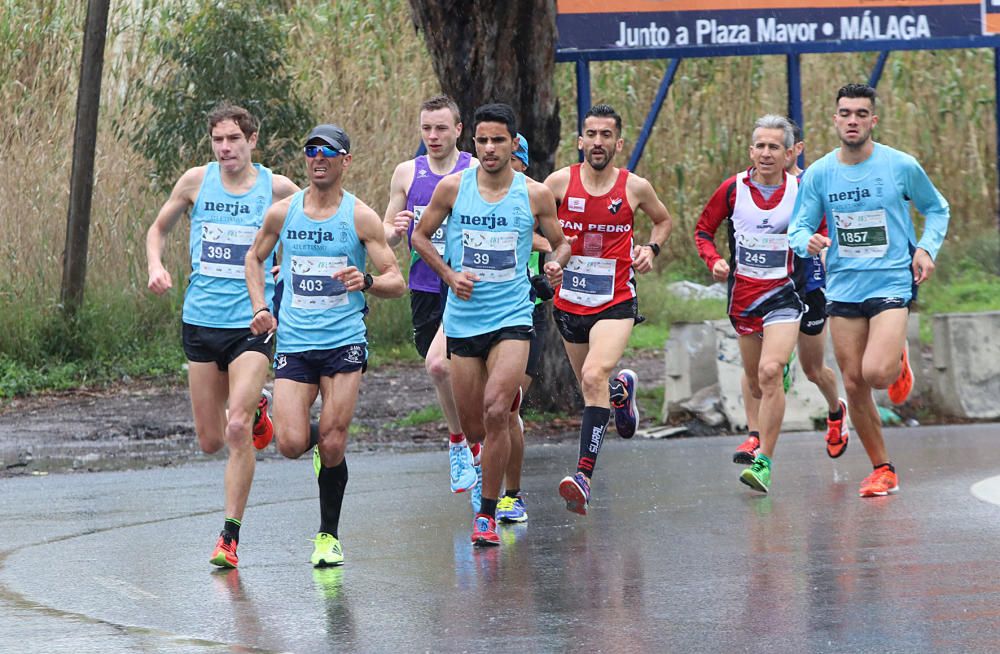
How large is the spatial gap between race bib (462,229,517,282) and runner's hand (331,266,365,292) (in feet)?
2.77

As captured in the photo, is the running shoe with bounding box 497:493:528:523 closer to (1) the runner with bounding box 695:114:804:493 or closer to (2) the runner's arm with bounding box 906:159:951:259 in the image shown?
(1) the runner with bounding box 695:114:804:493

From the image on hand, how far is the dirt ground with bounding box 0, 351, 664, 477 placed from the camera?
512 inches

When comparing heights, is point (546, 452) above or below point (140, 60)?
below

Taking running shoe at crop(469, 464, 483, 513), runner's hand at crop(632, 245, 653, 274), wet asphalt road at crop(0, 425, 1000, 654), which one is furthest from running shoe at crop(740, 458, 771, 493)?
running shoe at crop(469, 464, 483, 513)

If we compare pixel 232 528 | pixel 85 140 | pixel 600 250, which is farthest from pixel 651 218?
pixel 85 140

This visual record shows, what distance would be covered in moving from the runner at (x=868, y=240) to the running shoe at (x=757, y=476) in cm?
54

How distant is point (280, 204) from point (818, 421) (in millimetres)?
6903

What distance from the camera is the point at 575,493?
9031 mm

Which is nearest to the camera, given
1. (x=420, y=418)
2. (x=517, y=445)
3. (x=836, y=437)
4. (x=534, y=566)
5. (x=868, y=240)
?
(x=534, y=566)

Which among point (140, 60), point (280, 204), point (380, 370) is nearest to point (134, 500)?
point (280, 204)

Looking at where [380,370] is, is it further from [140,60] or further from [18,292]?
[140,60]

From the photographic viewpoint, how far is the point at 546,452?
511 inches

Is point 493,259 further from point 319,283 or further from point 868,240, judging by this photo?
point 868,240

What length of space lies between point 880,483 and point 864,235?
1396 mm
